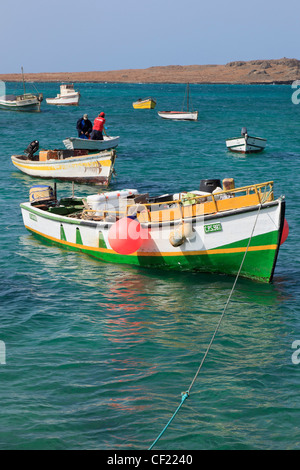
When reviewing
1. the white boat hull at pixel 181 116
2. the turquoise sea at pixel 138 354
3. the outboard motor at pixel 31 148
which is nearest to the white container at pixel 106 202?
the turquoise sea at pixel 138 354

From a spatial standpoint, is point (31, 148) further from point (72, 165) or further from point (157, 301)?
point (157, 301)

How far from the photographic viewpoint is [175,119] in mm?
72312

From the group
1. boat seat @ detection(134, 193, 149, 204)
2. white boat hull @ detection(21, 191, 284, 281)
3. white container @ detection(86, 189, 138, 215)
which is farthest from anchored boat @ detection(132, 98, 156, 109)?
white boat hull @ detection(21, 191, 284, 281)

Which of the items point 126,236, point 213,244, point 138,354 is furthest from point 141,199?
point 138,354

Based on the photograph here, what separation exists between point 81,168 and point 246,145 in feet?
52.8

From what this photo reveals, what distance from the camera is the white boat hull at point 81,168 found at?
27.5m

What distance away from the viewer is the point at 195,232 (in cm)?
1523

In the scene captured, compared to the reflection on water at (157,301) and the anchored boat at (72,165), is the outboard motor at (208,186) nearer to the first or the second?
the reflection on water at (157,301)

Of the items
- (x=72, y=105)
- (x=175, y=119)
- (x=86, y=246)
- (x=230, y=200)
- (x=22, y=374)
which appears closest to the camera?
(x=22, y=374)

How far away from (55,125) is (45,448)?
5639 cm

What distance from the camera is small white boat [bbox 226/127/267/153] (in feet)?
134

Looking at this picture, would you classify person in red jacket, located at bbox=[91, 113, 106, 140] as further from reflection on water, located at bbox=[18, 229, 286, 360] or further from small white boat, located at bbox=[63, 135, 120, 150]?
reflection on water, located at bbox=[18, 229, 286, 360]
